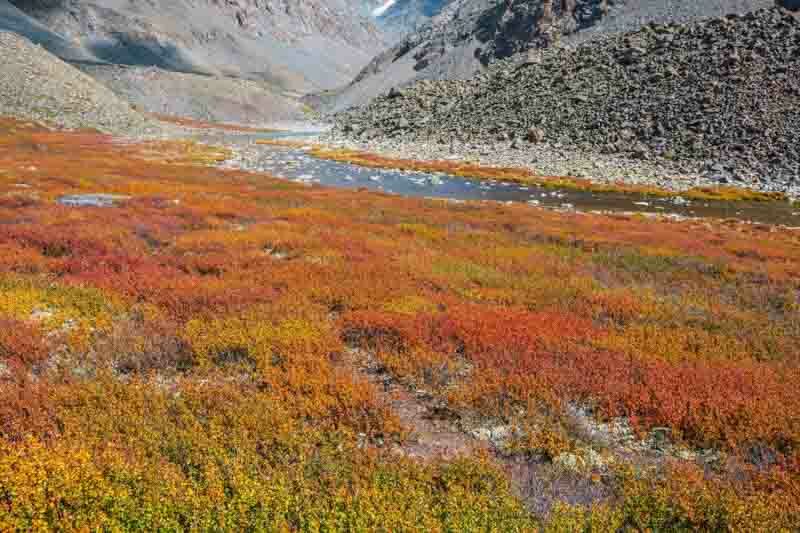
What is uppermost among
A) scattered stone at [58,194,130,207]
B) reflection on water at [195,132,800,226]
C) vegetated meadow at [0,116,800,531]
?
reflection on water at [195,132,800,226]

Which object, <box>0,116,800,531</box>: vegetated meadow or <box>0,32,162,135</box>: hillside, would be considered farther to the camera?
<box>0,32,162,135</box>: hillside

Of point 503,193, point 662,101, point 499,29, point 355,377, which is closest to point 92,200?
point 355,377

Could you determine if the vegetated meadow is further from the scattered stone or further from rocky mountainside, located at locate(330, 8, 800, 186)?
rocky mountainside, located at locate(330, 8, 800, 186)

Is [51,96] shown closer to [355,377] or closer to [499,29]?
[355,377]

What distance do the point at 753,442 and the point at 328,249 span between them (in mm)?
11313

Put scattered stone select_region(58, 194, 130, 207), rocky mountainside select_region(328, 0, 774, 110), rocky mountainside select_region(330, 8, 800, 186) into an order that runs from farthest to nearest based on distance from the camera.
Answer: rocky mountainside select_region(328, 0, 774, 110) < rocky mountainside select_region(330, 8, 800, 186) < scattered stone select_region(58, 194, 130, 207)

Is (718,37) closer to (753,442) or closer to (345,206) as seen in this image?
(345,206)

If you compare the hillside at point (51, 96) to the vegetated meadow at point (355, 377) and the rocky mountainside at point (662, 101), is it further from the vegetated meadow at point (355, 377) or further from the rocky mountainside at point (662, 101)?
the vegetated meadow at point (355, 377)

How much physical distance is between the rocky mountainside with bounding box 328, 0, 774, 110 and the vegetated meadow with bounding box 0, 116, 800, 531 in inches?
3364

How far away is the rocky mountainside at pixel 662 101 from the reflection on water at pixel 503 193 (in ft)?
36.1

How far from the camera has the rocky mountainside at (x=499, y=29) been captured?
8294 centimetres

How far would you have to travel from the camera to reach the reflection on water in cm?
3350

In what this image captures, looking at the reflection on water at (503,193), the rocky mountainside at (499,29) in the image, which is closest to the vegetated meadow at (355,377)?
the reflection on water at (503,193)

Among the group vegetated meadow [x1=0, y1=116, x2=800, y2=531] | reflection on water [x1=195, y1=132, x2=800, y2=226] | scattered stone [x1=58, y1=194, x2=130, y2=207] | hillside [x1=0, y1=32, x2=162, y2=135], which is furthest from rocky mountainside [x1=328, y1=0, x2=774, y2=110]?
scattered stone [x1=58, y1=194, x2=130, y2=207]
